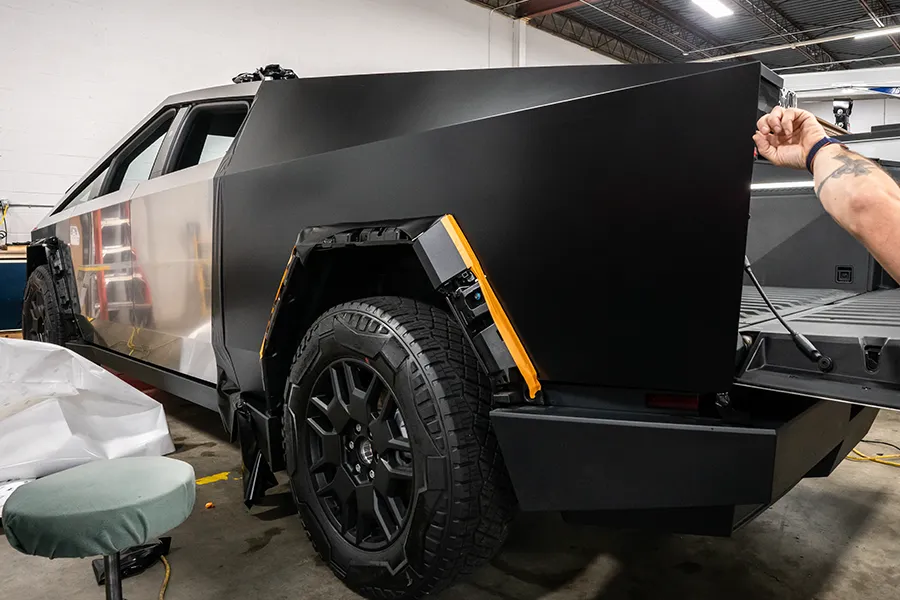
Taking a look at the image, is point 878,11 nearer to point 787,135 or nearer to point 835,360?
point 787,135

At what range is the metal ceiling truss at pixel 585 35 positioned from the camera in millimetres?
11062

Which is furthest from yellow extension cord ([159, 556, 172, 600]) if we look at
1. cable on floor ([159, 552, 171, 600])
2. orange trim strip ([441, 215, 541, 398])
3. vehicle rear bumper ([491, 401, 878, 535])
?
orange trim strip ([441, 215, 541, 398])

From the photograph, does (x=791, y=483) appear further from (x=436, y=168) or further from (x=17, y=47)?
(x=17, y=47)

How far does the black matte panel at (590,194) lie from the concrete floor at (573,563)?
2.92 feet

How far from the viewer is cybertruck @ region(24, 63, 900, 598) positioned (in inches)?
44.6

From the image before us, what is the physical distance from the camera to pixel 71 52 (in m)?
5.97

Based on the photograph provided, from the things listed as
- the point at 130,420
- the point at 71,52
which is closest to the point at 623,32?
the point at 71,52

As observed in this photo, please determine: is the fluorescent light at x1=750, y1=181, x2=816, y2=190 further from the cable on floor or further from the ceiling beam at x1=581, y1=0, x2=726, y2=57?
the ceiling beam at x1=581, y1=0, x2=726, y2=57

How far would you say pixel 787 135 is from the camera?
1.25 meters

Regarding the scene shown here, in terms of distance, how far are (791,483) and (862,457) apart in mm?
2360

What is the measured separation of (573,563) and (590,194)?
1.27 m

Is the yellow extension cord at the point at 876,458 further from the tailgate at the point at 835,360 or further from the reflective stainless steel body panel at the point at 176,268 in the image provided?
the reflective stainless steel body panel at the point at 176,268

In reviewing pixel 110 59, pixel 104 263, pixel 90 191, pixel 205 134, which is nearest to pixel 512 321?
pixel 205 134

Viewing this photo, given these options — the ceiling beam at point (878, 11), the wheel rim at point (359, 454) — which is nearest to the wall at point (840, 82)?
the wheel rim at point (359, 454)
